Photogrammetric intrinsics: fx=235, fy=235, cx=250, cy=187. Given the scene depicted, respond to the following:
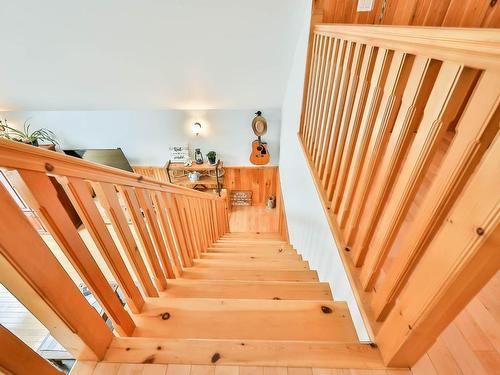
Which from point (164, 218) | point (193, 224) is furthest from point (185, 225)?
point (164, 218)

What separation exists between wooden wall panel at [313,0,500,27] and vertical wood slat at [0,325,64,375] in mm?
2146

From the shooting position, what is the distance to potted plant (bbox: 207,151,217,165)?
4.70 meters

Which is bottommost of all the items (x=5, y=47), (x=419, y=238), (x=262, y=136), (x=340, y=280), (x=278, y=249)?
(x=278, y=249)

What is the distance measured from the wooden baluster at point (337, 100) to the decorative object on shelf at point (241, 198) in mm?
3695

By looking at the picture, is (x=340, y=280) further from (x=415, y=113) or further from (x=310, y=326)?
(x=415, y=113)

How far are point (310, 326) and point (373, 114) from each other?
916mm

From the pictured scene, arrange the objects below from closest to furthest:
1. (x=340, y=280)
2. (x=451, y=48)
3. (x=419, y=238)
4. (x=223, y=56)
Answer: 1. (x=451, y=48)
2. (x=419, y=238)
3. (x=340, y=280)
4. (x=223, y=56)

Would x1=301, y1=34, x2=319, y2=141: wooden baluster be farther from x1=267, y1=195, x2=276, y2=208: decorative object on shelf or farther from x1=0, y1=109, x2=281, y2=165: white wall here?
x1=267, y1=195, x2=276, y2=208: decorative object on shelf

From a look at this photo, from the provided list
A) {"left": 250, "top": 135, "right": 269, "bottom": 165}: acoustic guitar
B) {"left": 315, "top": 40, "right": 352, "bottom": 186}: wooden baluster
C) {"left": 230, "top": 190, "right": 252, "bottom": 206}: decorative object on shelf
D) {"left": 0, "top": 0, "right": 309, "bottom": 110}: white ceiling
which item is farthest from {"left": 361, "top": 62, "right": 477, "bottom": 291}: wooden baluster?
{"left": 230, "top": 190, "right": 252, "bottom": 206}: decorative object on shelf

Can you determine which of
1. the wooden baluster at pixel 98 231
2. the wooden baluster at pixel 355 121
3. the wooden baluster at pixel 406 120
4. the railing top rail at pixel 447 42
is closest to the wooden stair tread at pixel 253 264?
the wooden baluster at pixel 355 121

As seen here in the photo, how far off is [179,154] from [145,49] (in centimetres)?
236

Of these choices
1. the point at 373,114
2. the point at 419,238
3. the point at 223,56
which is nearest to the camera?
the point at 419,238

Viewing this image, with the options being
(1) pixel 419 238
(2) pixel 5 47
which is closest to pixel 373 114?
(1) pixel 419 238

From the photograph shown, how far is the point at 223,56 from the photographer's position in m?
2.72
